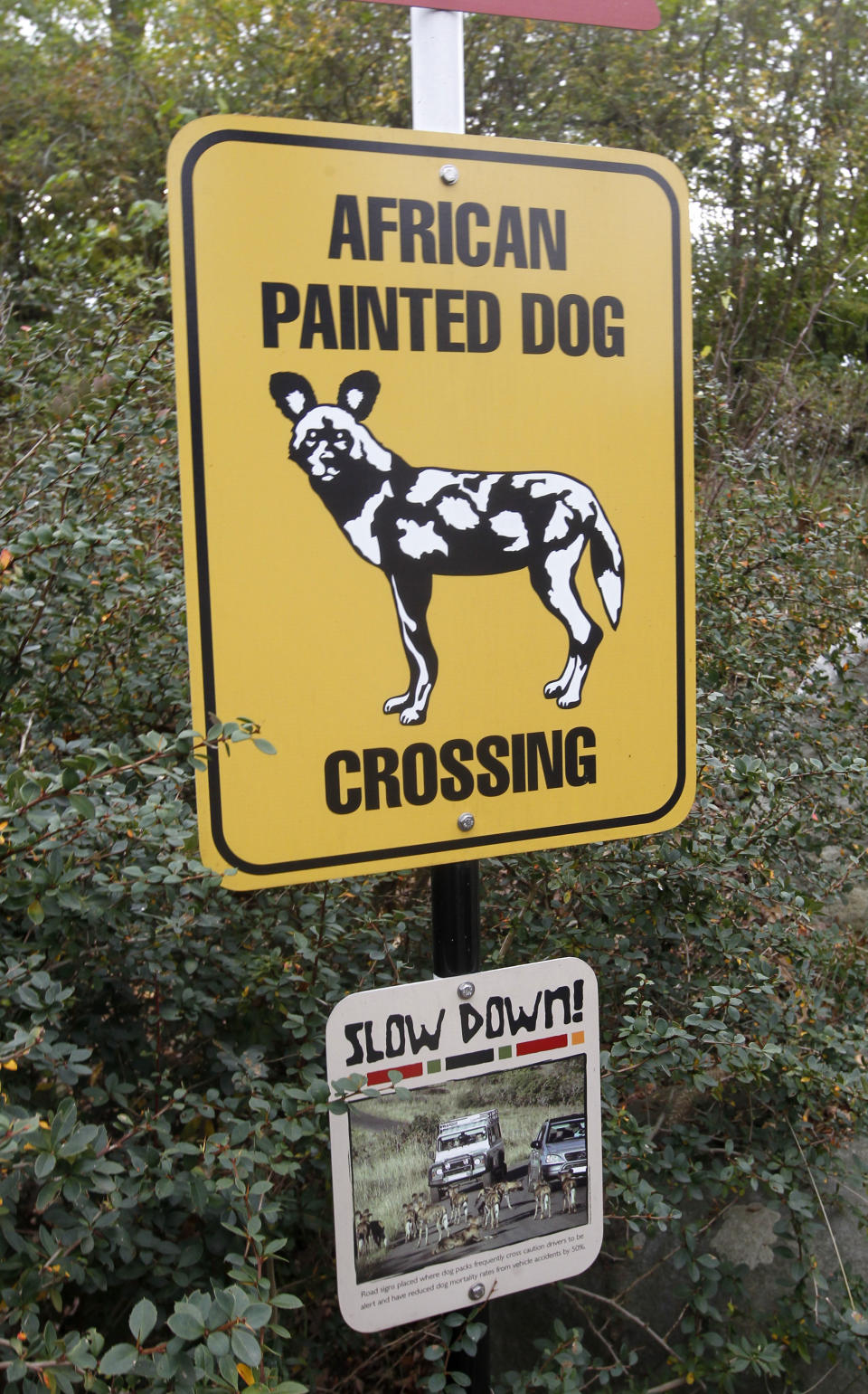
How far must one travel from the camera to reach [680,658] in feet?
5.40

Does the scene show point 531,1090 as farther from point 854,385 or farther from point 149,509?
point 854,385

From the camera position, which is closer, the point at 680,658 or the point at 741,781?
the point at 680,658

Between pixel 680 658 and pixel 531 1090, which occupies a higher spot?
pixel 680 658

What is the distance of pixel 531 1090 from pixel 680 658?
686 millimetres

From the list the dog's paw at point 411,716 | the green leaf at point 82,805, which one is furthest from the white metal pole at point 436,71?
the green leaf at point 82,805

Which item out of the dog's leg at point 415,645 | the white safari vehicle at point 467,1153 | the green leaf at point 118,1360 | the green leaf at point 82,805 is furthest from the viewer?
the white safari vehicle at point 467,1153

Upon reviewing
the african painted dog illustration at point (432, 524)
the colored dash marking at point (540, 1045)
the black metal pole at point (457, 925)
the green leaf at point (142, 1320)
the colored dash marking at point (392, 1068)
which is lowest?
the green leaf at point (142, 1320)

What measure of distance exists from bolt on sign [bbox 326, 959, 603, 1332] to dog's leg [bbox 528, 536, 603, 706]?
420 millimetres

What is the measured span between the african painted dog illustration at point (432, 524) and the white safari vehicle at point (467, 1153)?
1.97 feet

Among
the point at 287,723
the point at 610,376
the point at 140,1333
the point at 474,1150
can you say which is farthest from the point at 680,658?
the point at 140,1333

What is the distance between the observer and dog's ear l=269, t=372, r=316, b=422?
137 centimetres

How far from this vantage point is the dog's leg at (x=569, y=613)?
60.1 inches

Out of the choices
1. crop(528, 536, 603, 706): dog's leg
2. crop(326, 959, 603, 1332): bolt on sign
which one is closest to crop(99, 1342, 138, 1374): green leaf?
crop(326, 959, 603, 1332): bolt on sign

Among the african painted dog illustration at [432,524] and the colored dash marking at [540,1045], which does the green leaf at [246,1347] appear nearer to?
the colored dash marking at [540,1045]
